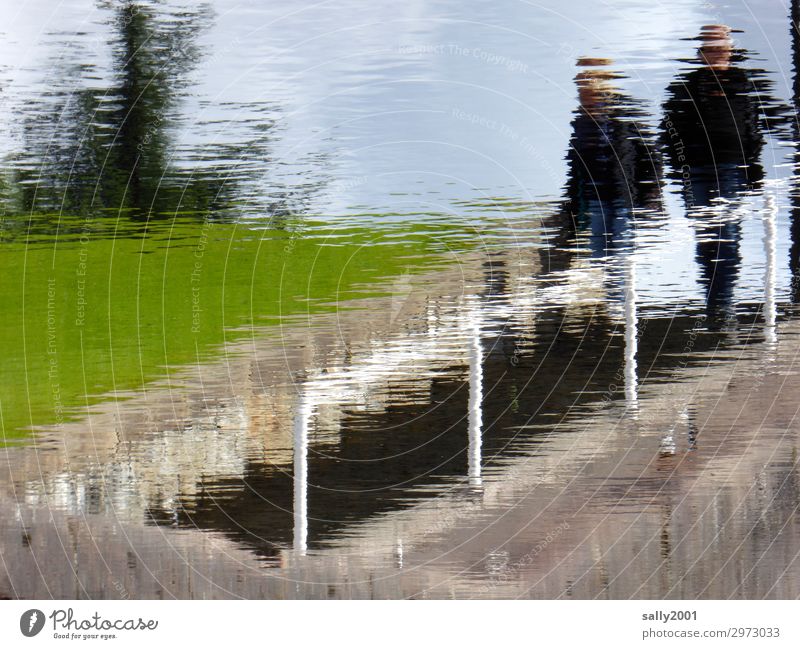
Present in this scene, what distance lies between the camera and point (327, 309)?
4.61m

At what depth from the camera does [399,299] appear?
4.59 meters

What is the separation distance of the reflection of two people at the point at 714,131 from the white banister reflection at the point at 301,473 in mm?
2074

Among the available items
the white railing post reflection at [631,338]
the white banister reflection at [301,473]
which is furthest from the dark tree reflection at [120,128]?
the white railing post reflection at [631,338]

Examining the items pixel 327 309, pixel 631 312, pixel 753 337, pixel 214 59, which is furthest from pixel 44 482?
pixel 753 337

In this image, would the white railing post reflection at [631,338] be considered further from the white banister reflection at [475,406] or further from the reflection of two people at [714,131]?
the white banister reflection at [475,406]

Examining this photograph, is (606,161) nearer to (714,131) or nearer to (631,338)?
(714,131)

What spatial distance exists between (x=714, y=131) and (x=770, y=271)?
73 cm

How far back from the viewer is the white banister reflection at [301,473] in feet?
14.3

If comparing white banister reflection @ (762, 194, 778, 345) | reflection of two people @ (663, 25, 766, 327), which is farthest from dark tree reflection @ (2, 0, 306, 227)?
white banister reflection @ (762, 194, 778, 345)

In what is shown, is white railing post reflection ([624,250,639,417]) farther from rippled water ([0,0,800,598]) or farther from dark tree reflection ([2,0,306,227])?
dark tree reflection ([2,0,306,227])

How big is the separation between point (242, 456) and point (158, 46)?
6.79 feet

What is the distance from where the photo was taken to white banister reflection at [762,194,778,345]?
451 centimetres

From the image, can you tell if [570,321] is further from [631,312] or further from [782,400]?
[782,400]

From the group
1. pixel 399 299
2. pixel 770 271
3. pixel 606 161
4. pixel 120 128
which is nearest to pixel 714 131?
pixel 606 161
